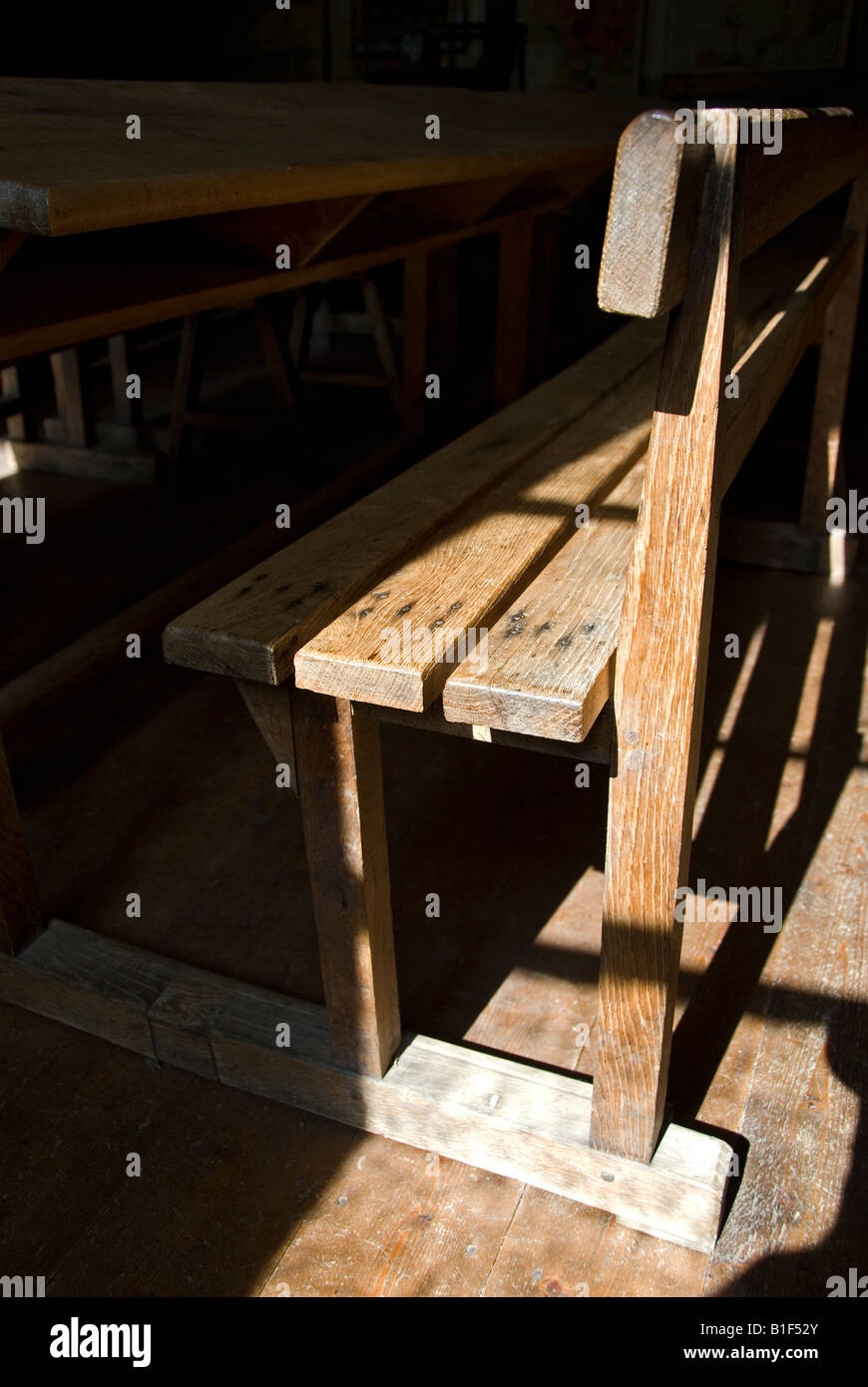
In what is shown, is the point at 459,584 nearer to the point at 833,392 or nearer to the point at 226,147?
the point at 226,147

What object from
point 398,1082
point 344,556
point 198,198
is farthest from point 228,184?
point 398,1082

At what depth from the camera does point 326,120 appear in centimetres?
218

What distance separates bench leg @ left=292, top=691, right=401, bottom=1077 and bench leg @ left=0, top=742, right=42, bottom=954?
0.58 m

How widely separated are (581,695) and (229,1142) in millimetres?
946

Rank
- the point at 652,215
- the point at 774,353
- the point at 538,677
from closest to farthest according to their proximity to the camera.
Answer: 1. the point at 652,215
2. the point at 538,677
3. the point at 774,353

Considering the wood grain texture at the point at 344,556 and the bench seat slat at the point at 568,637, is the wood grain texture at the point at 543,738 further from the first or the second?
the wood grain texture at the point at 344,556

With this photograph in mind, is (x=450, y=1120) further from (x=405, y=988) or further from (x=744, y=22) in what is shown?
(x=744, y=22)

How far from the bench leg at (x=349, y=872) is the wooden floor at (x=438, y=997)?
0.67ft

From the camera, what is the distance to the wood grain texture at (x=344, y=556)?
47.3 inches

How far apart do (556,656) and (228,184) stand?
0.78 m

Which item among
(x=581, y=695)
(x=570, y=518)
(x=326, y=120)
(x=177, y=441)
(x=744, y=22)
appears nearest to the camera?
(x=581, y=695)

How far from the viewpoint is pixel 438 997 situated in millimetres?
1818
